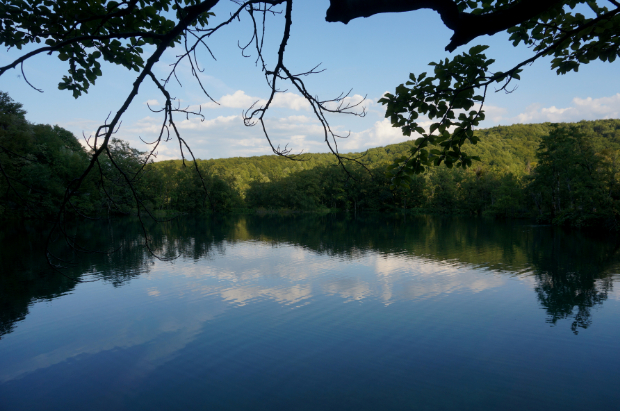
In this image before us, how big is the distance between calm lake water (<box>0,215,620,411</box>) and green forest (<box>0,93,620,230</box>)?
114 inches

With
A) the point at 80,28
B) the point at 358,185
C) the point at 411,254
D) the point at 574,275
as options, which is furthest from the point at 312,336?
the point at 358,185

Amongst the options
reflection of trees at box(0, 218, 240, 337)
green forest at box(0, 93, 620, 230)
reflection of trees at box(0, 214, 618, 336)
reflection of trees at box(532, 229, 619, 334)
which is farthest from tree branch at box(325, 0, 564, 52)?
reflection of trees at box(532, 229, 619, 334)

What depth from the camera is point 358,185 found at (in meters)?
22.5

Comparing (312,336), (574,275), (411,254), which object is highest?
(312,336)

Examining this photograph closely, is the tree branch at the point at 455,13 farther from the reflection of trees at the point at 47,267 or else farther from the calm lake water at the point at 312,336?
the reflection of trees at the point at 47,267

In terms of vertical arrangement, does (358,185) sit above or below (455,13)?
below

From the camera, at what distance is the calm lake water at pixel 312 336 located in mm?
5391

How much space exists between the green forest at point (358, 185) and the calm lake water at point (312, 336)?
2908 mm

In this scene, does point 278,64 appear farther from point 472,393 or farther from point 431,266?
point 431,266

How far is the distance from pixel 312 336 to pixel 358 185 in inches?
626

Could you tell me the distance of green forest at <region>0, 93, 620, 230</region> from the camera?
2527 centimetres

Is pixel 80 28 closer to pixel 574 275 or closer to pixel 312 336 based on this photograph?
pixel 312 336

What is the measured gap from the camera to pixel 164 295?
34.3 feet

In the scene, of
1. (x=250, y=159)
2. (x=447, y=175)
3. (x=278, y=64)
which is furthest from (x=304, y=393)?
(x=250, y=159)
